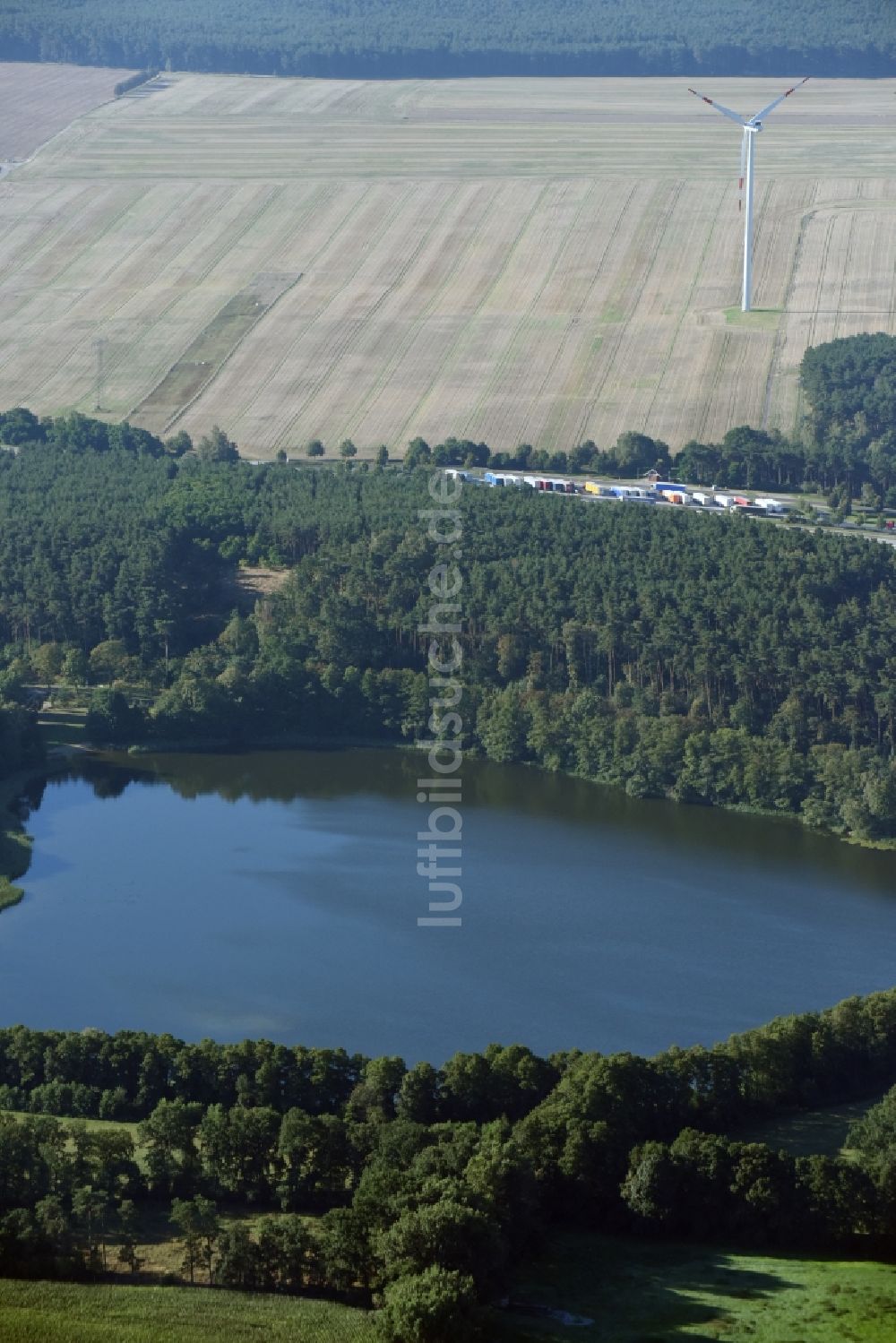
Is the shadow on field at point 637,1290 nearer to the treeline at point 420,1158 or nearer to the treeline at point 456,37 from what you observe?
the treeline at point 420,1158

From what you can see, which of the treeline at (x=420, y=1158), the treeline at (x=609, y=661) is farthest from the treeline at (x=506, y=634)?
the treeline at (x=420, y=1158)

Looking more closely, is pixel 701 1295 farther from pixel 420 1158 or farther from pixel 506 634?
pixel 506 634

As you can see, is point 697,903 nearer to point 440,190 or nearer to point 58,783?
point 58,783

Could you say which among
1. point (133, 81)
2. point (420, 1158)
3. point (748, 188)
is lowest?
point (420, 1158)

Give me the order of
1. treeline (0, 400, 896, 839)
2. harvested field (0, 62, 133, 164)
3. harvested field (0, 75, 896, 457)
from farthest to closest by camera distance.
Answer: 1. harvested field (0, 62, 133, 164)
2. harvested field (0, 75, 896, 457)
3. treeline (0, 400, 896, 839)

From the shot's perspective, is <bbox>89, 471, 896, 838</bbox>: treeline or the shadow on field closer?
the shadow on field

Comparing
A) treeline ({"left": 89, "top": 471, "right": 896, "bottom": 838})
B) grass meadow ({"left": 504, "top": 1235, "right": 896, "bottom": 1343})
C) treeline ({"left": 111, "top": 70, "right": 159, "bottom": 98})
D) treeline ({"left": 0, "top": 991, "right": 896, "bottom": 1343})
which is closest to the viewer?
grass meadow ({"left": 504, "top": 1235, "right": 896, "bottom": 1343})

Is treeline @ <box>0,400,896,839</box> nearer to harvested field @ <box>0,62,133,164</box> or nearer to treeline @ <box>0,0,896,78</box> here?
harvested field @ <box>0,62,133,164</box>

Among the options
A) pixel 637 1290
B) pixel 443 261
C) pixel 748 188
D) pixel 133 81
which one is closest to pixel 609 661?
pixel 637 1290

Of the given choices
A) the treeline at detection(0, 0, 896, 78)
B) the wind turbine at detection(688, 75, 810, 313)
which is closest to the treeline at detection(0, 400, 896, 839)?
the wind turbine at detection(688, 75, 810, 313)
